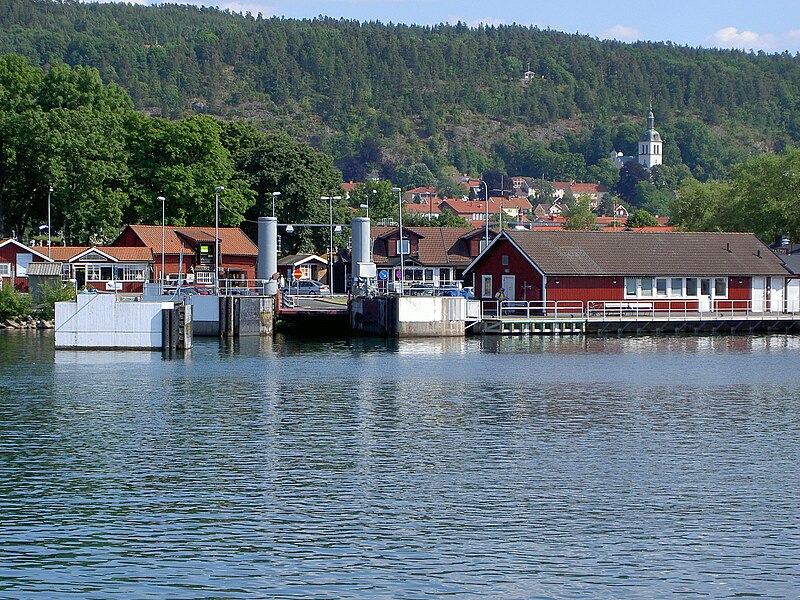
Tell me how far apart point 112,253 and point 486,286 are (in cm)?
2787

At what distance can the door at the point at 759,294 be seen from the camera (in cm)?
8350

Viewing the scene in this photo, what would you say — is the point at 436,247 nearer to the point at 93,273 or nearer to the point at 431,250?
the point at 431,250

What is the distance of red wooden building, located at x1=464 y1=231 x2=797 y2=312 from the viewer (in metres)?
79.0

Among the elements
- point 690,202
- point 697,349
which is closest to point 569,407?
point 697,349

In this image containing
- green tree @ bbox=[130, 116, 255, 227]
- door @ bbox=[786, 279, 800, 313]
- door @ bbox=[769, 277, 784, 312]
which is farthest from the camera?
green tree @ bbox=[130, 116, 255, 227]

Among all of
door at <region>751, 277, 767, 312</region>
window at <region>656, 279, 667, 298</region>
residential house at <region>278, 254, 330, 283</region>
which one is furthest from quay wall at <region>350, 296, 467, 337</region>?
residential house at <region>278, 254, 330, 283</region>

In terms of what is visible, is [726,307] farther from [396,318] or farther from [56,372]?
[56,372]

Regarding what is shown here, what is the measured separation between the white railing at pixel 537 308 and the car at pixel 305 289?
16078 mm

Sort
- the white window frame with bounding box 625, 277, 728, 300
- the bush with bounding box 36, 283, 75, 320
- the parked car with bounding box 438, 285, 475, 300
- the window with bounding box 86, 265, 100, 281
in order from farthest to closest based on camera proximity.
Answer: the window with bounding box 86, 265, 100, 281, the bush with bounding box 36, 283, 75, 320, the white window frame with bounding box 625, 277, 728, 300, the parked car with bounding box 438, 285, 475, 300

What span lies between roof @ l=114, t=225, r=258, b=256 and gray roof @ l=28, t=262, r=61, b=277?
897 cm

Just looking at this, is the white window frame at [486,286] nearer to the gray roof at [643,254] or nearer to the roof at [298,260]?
the gray roof at [643,254]

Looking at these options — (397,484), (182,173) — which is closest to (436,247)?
(182,173)

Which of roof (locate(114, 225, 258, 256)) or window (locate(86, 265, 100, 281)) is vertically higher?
roof (locate(114, 225, 258, 256))

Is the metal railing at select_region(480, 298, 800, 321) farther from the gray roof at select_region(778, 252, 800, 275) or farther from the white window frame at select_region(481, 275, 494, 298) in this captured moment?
the gray roof at select_region(778, 252, 800, 275)
